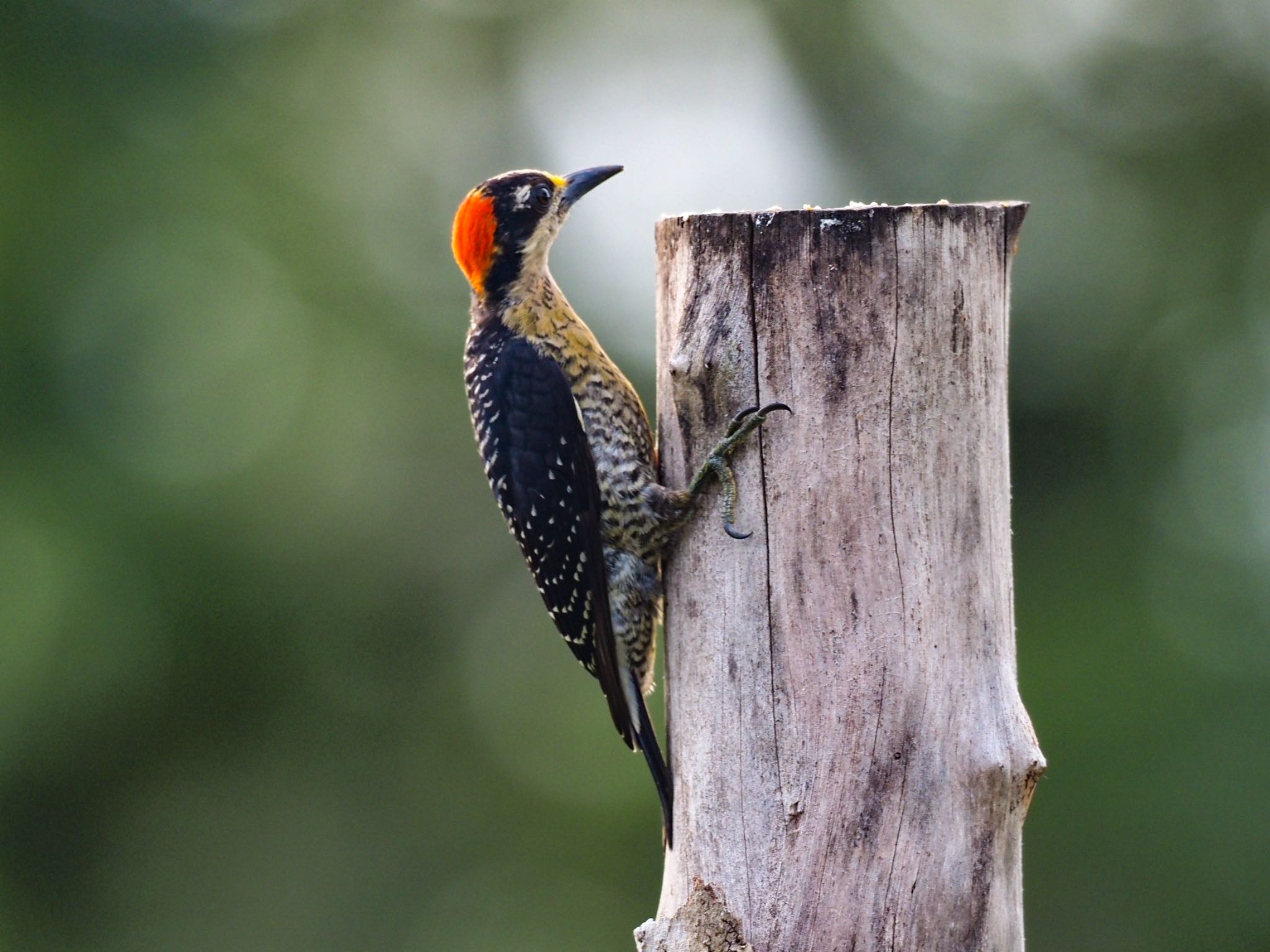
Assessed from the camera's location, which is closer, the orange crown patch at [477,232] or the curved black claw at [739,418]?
the curved black claw at [739,418]

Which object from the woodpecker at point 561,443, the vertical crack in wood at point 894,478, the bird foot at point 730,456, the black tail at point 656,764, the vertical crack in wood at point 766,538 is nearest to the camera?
the vertical crack in wood at point 894,478

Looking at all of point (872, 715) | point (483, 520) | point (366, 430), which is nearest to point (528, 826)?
point (483, 520)

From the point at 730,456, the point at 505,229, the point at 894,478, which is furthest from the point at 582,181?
the point at 894,478

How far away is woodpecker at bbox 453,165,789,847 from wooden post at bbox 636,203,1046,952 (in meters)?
0.62

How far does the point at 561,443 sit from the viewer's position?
161 inches

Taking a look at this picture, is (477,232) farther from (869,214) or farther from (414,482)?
(414,482)

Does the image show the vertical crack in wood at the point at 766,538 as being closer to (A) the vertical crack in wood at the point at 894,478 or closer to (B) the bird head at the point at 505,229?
(A) the vertical crack in wood at the point at 894,478

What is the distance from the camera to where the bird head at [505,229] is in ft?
14.6

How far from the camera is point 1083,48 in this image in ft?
39.8

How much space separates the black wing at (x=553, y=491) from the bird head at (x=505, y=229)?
0.27 meters

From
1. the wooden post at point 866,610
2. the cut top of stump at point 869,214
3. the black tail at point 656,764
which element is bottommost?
the black tail at point 656,764

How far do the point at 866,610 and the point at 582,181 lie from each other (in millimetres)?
2320

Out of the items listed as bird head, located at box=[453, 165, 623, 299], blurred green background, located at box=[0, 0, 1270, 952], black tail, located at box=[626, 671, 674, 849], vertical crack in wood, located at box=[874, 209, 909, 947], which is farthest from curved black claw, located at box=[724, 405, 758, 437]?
blurred green background, located at box=[0, 0, 1270, 952]

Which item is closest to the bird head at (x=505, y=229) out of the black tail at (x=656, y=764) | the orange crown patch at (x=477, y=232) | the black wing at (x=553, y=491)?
the orange crown patch at (x=477, y=232)
